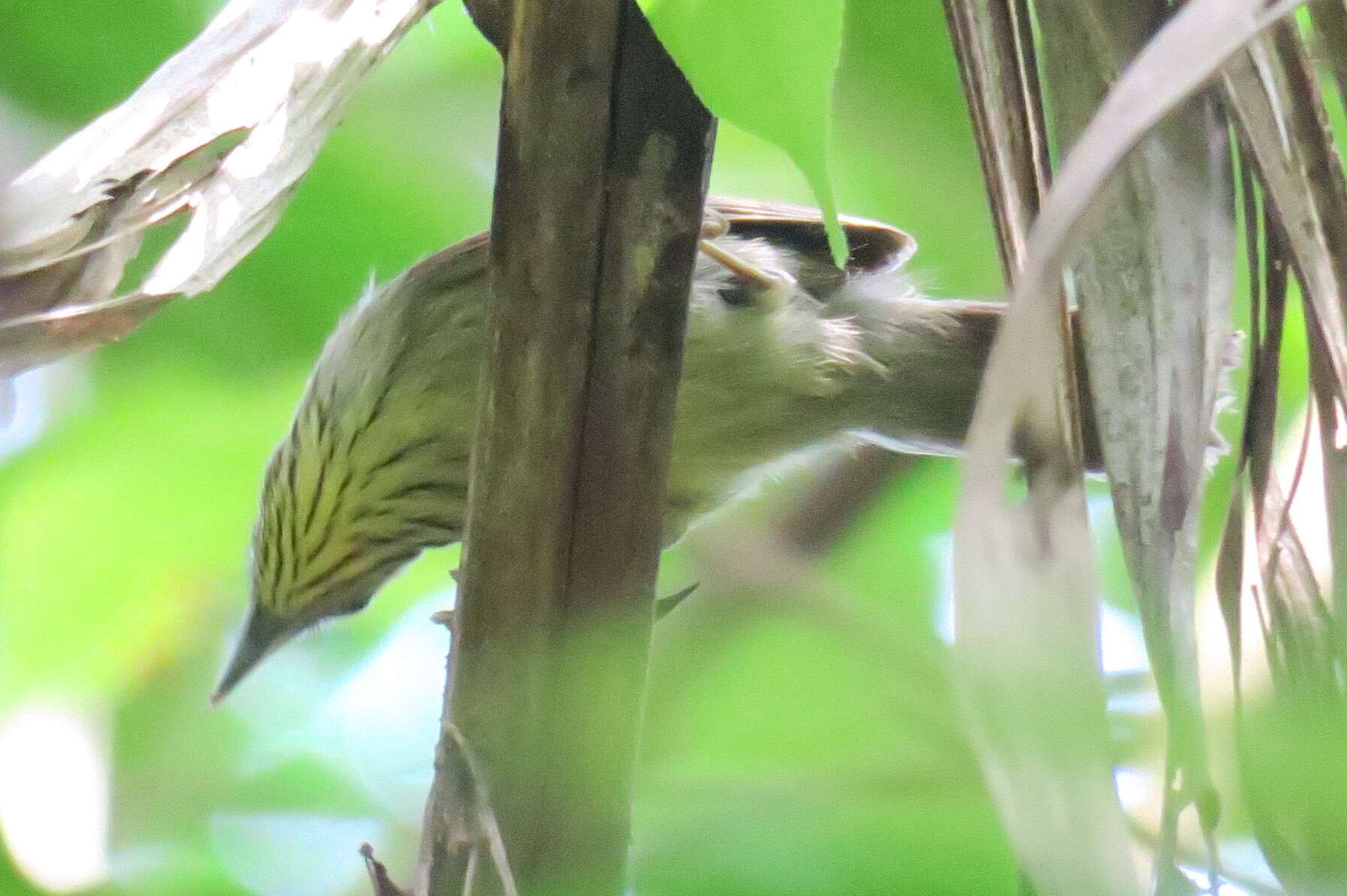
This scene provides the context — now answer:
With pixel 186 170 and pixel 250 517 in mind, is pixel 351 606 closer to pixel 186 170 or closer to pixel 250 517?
pixel 250 517

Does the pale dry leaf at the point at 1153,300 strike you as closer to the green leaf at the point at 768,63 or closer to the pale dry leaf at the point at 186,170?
the green leaf at the point at 768,63

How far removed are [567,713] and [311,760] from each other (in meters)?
0.91

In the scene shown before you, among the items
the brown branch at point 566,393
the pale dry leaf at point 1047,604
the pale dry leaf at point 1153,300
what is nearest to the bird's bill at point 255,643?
the brown branch at point 566,393

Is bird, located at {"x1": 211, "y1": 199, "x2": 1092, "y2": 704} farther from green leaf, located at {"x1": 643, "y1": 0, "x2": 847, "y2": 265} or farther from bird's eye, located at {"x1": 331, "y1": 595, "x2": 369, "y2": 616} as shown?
green leaf, located at {"x1": 643, "y1": 0, "x2": 847, "y2": 265}

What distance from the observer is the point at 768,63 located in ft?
3.30

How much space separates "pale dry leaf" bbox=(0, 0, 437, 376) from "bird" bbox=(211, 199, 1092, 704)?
1079 millimetres

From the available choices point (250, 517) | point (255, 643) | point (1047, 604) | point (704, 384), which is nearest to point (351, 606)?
point (255, 643)

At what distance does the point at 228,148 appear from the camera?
48.1 inches

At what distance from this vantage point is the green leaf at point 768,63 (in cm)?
99

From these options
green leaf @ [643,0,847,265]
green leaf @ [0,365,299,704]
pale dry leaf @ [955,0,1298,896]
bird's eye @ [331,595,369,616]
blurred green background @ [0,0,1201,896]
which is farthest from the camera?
bird's eye @ [331,595,369,616]

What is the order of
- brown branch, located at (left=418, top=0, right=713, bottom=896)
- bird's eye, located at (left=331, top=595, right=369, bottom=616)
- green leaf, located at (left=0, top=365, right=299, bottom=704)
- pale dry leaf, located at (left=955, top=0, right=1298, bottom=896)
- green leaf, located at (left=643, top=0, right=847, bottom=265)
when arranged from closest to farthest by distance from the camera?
pale dry leaf, located at (left=955, top=0, right=1298, bottom=896), green leaf, located at (left=643, top=0, right=847, bottom=265), brown branch, located at (left=418, top=0, right=713, bottom=896), green leaf, located at (left=0, top=365, right=299, bottom=704), bird's eye, located at (left=331, top=595, right=369, bottom=616)

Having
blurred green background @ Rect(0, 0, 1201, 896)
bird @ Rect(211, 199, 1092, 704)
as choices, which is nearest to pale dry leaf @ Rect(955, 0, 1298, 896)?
blurred green background @ Rect(0, 0, 1201, 896)

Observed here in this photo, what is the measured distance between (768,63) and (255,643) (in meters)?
1.94

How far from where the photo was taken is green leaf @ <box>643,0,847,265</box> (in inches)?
38.9
